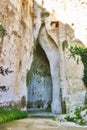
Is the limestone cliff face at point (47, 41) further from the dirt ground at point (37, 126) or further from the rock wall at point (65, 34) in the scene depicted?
the dirt ground at point (37, 126)

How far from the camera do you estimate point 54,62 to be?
101ft

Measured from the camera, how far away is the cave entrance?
33.7m

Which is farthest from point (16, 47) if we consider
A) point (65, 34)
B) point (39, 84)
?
point (39, 84)

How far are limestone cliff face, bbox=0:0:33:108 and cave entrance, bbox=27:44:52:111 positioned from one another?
14.8 feet

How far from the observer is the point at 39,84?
3441 centimetres

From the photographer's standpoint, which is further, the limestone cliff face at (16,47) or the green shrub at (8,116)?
the limestone cliff face at (16,47)

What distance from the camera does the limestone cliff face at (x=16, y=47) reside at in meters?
23.5

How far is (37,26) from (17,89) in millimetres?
7813

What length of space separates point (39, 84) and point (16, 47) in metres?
9.46

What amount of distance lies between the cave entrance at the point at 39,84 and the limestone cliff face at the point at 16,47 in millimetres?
4521

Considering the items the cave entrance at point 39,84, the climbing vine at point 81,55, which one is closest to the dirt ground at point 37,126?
the climbing vine at point 81,55

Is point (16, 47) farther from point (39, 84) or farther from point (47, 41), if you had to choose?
point (39, 84)

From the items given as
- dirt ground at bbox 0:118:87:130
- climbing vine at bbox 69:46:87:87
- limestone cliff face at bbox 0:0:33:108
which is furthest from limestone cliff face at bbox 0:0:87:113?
dirt ground at bbox 0:118:87:130

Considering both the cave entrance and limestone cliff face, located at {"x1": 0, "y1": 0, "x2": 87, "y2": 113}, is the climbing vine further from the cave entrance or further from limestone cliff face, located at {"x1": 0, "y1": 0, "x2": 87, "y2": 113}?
the cave entrance
